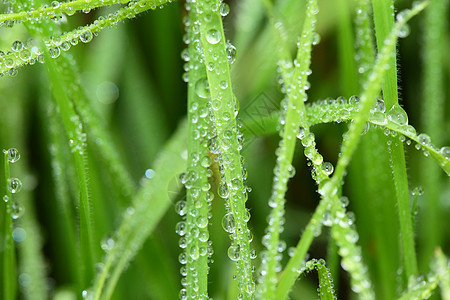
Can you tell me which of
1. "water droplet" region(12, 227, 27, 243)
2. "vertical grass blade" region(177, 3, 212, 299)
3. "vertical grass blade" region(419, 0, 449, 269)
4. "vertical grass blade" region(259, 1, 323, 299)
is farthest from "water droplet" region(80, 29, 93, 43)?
"vertical grass blade" region(419, 0, 449, 269)

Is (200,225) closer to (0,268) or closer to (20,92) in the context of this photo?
(0,268)

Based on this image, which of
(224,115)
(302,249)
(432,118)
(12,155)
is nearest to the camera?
(302,249)

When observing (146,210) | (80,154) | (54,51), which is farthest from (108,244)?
(54,51)

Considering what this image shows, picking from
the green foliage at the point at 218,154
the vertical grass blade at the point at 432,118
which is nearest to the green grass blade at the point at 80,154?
the green foliage at the point at 218,154

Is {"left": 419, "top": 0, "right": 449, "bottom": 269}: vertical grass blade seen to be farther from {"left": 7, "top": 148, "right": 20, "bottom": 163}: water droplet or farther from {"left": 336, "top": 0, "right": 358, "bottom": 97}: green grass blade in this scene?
{"left": 7, "top": 148, "right": 20, "bottom": 163}: water droplet

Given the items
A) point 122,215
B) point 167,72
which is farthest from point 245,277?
point 167,72

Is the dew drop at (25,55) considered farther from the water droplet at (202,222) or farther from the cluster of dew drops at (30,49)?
the water droplet at (202,222)

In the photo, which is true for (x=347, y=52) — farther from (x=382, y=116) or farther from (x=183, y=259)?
(x=183, y=259)

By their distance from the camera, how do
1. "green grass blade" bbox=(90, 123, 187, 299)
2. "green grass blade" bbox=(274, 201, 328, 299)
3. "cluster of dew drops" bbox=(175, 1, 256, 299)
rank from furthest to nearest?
1. "green grass blade" bbox=(90, 123, 187, 299)
2. "cluster of dew drops" bbox=(175, 1, 256, 299)
3. "green grass blade" bbox=(274, 201, 328, 299)
